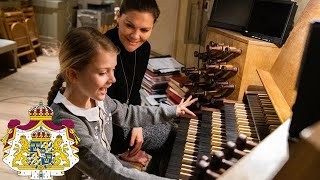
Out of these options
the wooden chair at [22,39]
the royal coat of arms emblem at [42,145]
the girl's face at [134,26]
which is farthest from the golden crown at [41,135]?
the wooden chair at [22,39]

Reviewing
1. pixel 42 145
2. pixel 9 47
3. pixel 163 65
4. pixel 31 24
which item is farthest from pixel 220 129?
pixel 31 24

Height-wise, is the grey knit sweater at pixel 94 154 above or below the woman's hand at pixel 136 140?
above

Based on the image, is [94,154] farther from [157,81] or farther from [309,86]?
[157,81]

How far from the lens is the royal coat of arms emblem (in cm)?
123

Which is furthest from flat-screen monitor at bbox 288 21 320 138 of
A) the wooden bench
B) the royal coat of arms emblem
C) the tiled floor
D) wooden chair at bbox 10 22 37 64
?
wooden chair at bbox 10 22 37 64

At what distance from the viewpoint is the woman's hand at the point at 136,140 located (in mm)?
1782

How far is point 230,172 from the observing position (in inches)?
21.5

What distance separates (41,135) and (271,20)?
4.17 feet

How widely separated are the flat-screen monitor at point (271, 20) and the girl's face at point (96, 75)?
86 centimetres

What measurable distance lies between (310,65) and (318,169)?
25cm

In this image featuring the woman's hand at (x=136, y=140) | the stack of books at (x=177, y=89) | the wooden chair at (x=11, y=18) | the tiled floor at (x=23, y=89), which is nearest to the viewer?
the woman's hand at (x=136, y=140)

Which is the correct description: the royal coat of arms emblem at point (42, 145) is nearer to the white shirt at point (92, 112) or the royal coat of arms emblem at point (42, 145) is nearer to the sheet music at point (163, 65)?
the white shirt at point (92, 112)

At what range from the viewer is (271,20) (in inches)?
69.1

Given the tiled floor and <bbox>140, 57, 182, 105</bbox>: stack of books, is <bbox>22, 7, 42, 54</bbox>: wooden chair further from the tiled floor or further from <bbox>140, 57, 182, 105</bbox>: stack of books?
<bbox>140, 57, 182, 105</bbox>: stack of books
